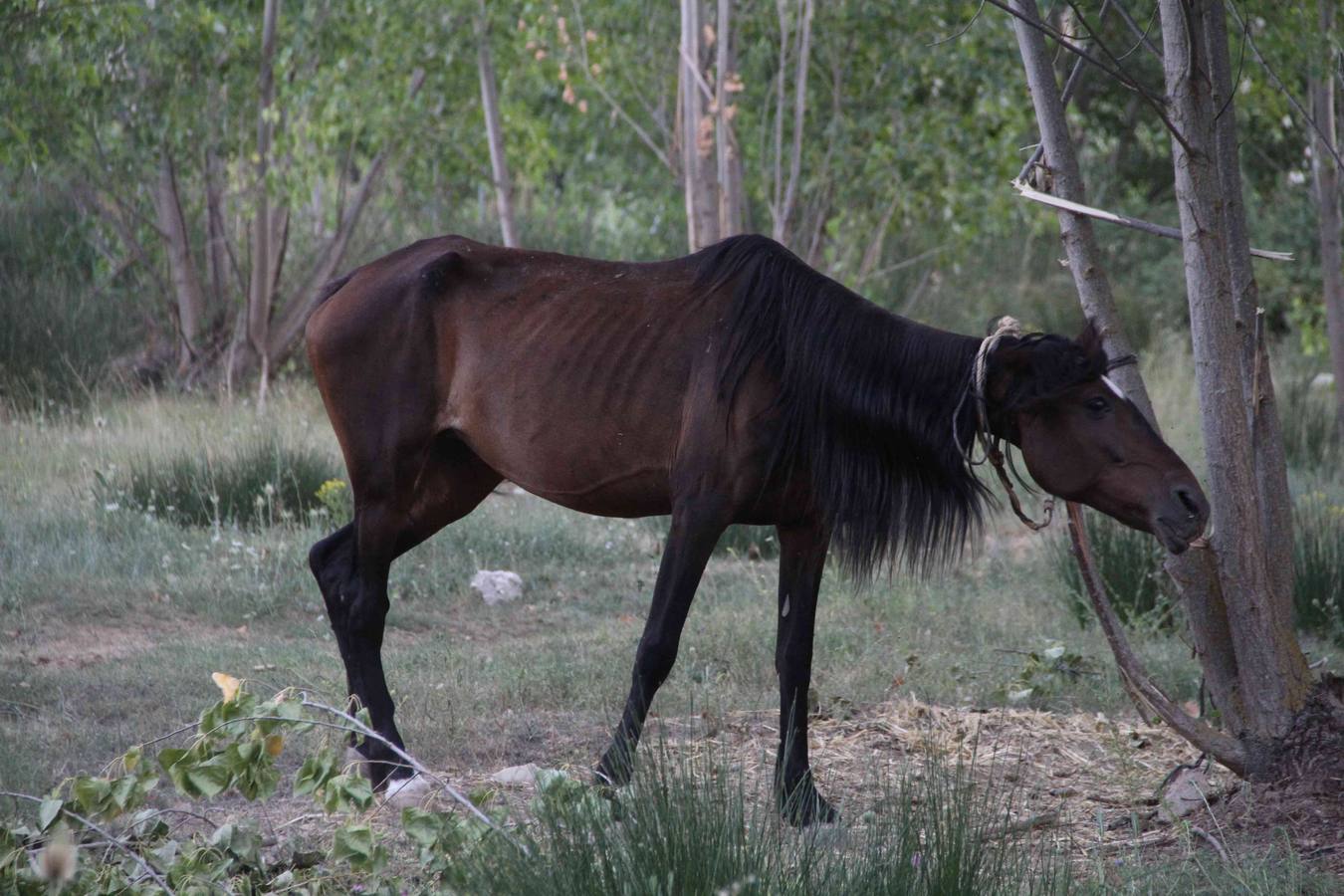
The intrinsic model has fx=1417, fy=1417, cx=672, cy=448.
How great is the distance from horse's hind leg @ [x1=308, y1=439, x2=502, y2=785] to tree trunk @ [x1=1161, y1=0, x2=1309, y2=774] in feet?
8.19

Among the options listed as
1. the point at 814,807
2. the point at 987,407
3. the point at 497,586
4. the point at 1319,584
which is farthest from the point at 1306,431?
the point at 814,807

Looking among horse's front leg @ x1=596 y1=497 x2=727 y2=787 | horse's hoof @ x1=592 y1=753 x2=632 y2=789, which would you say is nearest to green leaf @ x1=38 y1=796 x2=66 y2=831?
horse's hoof @ x1=592 y1=753 x2=632 y2=789

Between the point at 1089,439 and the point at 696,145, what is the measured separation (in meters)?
5.82

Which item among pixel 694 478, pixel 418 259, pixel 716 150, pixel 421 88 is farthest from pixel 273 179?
pixel 694 478

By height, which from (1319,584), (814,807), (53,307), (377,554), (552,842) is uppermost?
(53,307)

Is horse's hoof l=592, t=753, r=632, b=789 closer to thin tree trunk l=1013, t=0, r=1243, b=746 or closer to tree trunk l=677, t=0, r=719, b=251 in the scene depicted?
thin tree trunk l=1013, t=0, r=1243, b=746

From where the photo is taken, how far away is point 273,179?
11156mm

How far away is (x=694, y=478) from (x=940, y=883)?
1.76 metres

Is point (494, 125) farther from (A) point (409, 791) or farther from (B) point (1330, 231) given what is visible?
(A) point (409, 791)

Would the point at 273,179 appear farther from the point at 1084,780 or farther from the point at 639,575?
the point at 1084,780

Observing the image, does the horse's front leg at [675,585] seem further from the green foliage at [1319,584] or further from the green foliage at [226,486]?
the green foliage at [226,486]

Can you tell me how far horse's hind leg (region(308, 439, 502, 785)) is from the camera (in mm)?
4809

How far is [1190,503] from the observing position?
3.81 metres

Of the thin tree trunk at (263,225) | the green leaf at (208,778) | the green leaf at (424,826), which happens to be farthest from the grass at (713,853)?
the thin tree trunk at (263,225)
